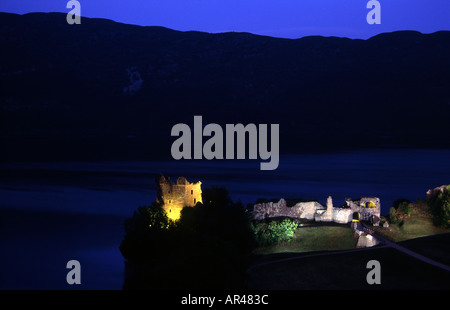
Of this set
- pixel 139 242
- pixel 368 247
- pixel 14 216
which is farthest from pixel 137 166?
pixel 368 247

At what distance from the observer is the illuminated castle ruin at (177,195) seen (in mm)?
53219

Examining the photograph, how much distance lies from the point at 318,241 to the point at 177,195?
544 inches

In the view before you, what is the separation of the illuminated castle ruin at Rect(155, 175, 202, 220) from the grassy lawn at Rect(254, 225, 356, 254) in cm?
862

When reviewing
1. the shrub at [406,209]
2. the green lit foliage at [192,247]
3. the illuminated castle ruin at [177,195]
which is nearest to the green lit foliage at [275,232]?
the green lit foliage at [192,247]

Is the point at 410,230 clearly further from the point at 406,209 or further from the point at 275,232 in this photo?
the point at 275,232

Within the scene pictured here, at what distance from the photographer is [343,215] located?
53.2m

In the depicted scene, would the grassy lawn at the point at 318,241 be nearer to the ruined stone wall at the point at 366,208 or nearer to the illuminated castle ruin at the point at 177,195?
the ruined stone wall at the point at 366,208

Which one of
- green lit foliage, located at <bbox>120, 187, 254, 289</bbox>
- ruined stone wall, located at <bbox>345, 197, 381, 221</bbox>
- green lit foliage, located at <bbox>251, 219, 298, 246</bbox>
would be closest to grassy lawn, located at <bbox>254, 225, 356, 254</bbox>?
green lit foliage, located at <bbox>251, 219, 298, 246</bbox>

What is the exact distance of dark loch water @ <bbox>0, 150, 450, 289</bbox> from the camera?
5725 cm

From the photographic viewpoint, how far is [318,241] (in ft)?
156

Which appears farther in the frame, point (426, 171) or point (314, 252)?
point (426, 171)

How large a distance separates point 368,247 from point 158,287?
64.4 feet

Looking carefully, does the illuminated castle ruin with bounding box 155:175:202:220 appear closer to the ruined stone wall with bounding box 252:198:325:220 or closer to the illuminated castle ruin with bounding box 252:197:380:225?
the ruined stone wall with bounding box 252:198:325:220

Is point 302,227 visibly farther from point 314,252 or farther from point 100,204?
point 100,204
